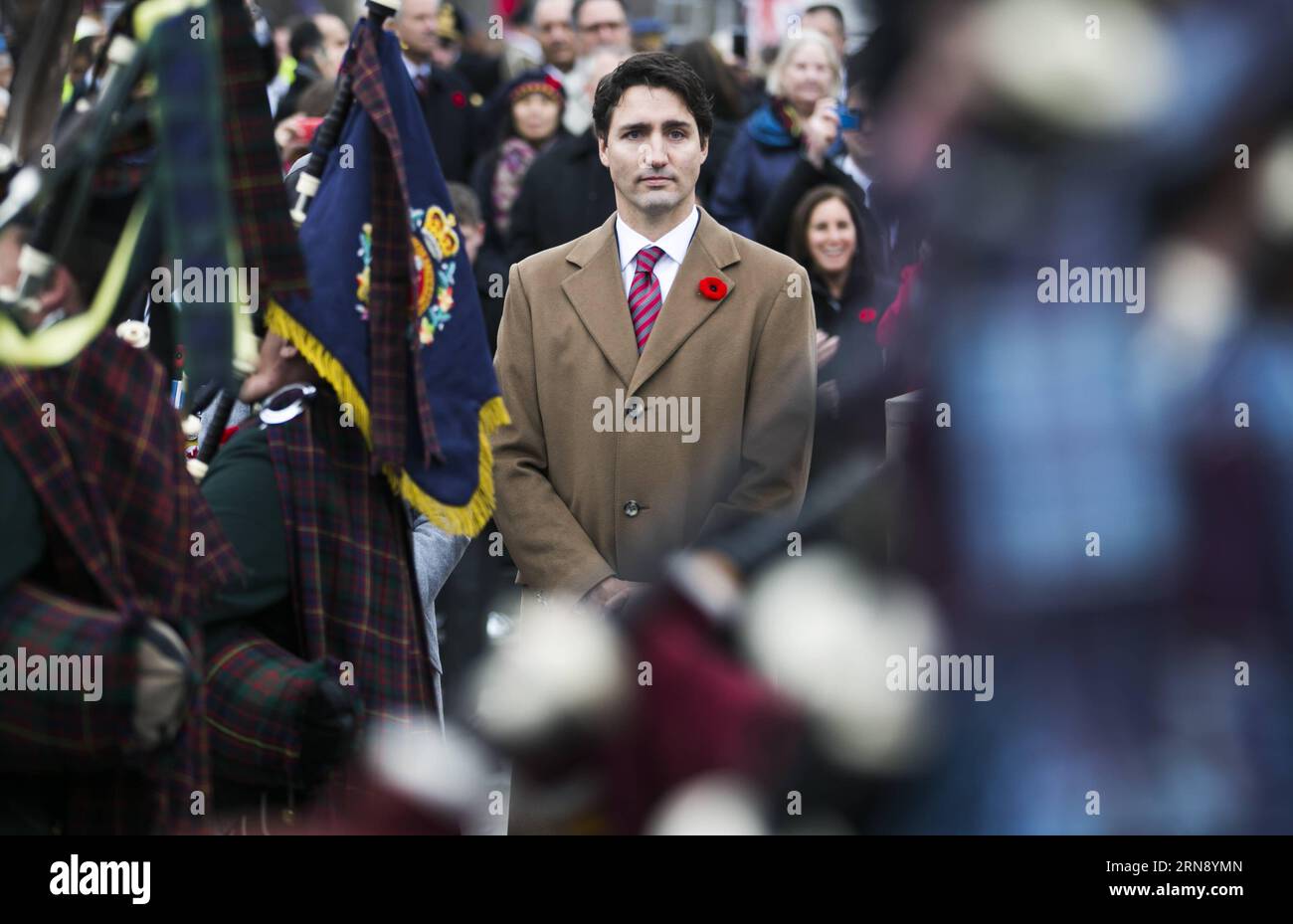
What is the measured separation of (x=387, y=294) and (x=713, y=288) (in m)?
0.77

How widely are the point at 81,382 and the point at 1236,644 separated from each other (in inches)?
71.8

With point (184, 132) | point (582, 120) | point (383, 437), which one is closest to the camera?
point (184, 132)

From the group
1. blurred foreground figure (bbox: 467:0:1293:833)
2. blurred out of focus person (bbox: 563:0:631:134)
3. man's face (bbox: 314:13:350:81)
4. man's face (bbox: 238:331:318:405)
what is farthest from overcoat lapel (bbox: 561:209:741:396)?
man's face (bbox: 314:13:350:81)

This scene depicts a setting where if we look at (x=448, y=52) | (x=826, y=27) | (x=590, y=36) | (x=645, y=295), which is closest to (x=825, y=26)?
(x=826, y=27)

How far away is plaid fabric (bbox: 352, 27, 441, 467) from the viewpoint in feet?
10.0

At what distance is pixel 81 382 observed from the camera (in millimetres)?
2568

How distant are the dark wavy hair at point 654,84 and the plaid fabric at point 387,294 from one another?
2.18 ft

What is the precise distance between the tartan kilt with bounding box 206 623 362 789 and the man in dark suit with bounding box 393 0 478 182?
430 cm

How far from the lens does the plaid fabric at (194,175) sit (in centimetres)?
263

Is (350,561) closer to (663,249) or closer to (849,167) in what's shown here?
(663,249)

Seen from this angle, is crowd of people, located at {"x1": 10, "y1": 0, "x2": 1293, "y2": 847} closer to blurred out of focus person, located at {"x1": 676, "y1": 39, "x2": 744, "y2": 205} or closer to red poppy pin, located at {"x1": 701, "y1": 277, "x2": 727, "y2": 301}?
red poppy pin, located at {"x1": 701, "y1": 277, "x2": 727, "y2": 301}

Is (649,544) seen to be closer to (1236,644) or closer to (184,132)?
(184,132)
